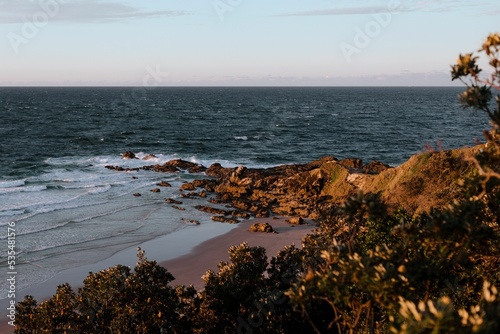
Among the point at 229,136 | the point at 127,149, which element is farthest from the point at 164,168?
the point at 229,136

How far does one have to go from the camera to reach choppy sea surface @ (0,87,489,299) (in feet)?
97.1

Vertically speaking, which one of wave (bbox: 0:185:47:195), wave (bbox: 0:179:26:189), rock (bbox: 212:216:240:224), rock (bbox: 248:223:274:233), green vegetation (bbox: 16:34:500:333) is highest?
green vegetation (bbox: 16:34:500:333)

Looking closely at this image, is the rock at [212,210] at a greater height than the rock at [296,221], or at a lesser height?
lesser

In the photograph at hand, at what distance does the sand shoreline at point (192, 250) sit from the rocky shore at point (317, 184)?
245 centimetres

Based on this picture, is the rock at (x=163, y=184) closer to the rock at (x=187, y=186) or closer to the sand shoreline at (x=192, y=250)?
the rock at (x=187, y=186)

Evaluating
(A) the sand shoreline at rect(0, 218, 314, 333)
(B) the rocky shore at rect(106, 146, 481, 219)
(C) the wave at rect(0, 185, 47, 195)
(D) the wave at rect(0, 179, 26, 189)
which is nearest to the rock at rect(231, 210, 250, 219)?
(B) the rocky shore at rect(106, 146, 481, 219)

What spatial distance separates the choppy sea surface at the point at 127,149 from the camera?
97.1 ft

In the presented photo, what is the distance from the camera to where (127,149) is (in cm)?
6788

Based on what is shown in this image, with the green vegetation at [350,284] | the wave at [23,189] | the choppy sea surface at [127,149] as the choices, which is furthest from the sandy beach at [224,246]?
the wave at [23,189]

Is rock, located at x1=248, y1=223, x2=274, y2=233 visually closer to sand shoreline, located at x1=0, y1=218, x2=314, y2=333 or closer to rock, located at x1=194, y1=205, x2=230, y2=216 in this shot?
sand shoreline, located at x1=0, y1=218, x2=314, y2=333

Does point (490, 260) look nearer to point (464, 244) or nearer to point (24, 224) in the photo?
point (464, 244)

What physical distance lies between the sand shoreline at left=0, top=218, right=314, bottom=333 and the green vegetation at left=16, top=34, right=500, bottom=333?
7.92 m

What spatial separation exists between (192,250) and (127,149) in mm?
43100

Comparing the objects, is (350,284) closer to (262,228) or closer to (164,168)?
(262,228)
